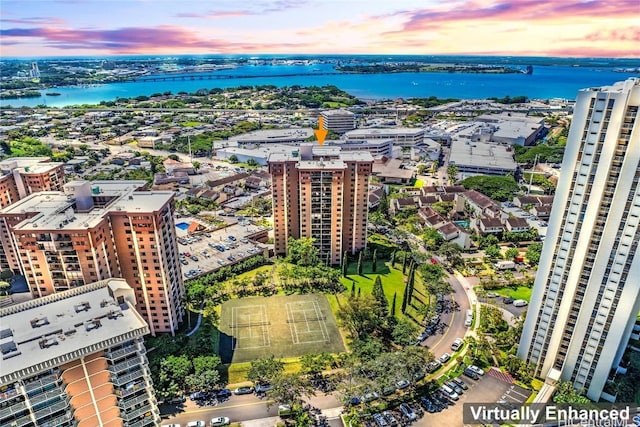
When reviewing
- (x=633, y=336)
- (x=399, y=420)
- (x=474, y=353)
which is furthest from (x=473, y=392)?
(x=633, y=336)

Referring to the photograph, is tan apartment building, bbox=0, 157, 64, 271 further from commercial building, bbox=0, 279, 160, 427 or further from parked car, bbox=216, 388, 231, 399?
parked car, bbox=216, 388, 231, 399

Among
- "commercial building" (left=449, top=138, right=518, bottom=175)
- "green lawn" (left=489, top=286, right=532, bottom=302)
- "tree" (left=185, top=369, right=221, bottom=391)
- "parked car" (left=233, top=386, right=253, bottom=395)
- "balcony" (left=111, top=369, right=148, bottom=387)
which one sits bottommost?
"green lawn" (left=489, top=286, right=532, bottom=302)

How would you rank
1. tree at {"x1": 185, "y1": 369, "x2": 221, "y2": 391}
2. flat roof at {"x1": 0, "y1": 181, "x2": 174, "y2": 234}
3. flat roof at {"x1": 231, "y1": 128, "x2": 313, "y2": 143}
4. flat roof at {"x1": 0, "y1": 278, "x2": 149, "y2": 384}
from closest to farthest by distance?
flat roof at {"x1": 0, "y1": 278, "x2": 149, "y2": 384} → tree at {"x1": 185, "y1": 369, "x2": 221, "y2": 391} → flat roof at {"x1": 0, "y1": 181, "x2": 174, "y2": 234} → flat roof at {"x1": 231, "y1": 128, "x2": 313, "y2": 143}

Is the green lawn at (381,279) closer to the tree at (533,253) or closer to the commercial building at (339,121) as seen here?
the tree at (533,253)

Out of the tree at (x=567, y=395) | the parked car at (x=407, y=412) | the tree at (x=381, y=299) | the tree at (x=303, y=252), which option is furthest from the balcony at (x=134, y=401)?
the tree at (x=567, y=395)

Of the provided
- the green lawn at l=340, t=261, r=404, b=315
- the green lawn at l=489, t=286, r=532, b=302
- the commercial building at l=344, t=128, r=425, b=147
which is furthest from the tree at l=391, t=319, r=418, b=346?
the commercial building at l=344, t=128, r=425, b=147

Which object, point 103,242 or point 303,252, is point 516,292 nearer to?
point 303,252

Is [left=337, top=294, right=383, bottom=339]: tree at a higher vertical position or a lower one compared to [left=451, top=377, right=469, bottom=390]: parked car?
higher
